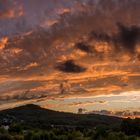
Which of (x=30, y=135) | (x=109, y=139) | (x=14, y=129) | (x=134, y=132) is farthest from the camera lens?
(x=14, y=129)

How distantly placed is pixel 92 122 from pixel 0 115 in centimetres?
4220

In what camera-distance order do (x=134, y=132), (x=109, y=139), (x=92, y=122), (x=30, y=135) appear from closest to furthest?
(x=109, y=139), (x=30, y=135), (x=134, y=132), (x=92, y=122)

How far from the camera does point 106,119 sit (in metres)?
197

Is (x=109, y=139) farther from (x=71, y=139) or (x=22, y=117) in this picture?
(x=22, y=117)

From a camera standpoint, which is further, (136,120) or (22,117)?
(22,117)

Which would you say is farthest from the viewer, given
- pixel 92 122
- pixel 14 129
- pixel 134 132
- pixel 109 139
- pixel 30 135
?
pixel 92 122

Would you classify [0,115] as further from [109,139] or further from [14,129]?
[109,139]

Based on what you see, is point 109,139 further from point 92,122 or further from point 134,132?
point 92,122

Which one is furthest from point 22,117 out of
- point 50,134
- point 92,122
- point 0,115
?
point 50,134

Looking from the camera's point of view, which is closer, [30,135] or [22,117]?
[30,135]

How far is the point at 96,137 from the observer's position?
77312 mm

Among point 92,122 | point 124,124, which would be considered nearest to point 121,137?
point 124,124

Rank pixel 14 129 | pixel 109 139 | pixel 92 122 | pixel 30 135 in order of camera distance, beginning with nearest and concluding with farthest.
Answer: pixel 109 139 → pixel 30 135 → pixel 14 129 → pixel 92 122

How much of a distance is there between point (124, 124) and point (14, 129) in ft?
81.0
